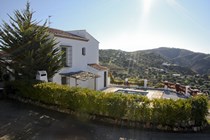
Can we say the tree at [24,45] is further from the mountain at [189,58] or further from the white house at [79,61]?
the mountain at [189,58]

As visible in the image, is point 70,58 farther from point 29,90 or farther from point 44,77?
point 29,90

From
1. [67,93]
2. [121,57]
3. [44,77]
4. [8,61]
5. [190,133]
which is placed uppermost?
[121,57]

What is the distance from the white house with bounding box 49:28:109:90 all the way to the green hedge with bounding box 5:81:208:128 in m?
8.41

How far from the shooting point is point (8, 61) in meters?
15.7

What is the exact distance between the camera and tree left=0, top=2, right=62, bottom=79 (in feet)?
48.4

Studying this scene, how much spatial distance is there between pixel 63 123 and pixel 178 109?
18.7 ft

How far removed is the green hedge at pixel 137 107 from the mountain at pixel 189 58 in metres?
57.6

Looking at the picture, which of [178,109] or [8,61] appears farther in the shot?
[8,61]

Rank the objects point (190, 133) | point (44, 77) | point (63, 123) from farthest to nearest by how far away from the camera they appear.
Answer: point (44, 77), point (63, 123), point (190, 133)

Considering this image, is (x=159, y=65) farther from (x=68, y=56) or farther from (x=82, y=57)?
(x=68, y=56)

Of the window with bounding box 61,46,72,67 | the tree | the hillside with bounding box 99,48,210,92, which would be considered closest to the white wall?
the window with bounding box 61,46,72,67

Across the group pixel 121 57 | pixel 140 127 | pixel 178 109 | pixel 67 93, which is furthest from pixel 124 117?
pixel 121 57

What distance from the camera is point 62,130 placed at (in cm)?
875

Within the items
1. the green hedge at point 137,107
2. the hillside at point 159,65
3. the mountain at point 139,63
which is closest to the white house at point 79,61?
the hillside at point 159,65
